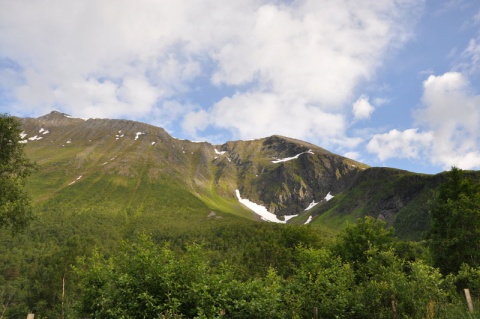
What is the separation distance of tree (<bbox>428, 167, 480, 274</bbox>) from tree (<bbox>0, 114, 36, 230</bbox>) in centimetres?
4939

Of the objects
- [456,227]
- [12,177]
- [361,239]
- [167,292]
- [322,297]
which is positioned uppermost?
[12,177]

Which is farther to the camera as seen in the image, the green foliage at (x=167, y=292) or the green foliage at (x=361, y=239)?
the green foliage at (x=361, y=239)

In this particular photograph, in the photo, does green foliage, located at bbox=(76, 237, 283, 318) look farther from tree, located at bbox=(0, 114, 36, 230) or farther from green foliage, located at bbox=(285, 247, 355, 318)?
tree, located at bbox=(0, 114, 36, 230)

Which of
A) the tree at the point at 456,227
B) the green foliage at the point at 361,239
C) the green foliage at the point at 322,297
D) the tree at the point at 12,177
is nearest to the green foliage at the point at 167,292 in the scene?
the green foliage at the point at 322,297

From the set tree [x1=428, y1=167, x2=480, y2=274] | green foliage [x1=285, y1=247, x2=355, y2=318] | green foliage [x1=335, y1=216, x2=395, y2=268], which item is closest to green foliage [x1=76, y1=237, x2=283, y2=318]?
green foliage [x1=285, y1=247, x2=355, y2=318]

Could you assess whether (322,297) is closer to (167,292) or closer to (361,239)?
(167,292)

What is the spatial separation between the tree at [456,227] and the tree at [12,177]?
49387 millimetres

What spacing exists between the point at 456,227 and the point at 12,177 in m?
53.4

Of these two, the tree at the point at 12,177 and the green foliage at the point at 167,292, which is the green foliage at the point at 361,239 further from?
the tree at the point at 12,177

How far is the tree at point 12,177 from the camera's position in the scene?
31.4 metres

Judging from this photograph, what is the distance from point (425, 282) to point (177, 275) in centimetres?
1356

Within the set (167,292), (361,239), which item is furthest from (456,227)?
(167,292)

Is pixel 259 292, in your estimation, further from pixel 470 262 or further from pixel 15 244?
pixel 15 244

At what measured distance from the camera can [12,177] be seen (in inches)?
1336
